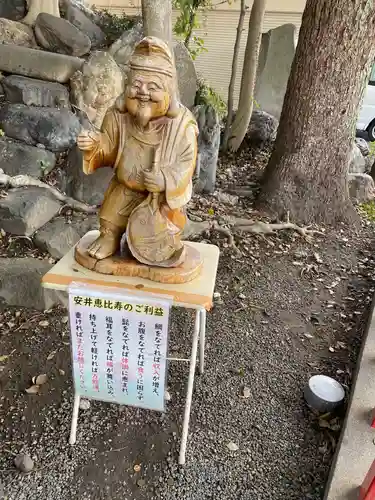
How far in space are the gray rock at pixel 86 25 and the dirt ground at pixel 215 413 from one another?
13.1 feet

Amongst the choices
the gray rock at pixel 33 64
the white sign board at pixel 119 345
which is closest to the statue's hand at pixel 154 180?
the white sign board at pixel 119 345

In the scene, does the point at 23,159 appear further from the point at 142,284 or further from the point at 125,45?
the point at 142,284

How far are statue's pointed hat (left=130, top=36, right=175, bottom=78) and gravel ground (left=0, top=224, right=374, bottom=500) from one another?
1861 millimetres

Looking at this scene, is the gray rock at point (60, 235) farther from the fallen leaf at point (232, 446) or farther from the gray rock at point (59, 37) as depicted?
the gray rock at point (59, 37)

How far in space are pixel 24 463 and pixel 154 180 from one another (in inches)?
61.3

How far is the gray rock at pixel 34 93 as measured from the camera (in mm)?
4660

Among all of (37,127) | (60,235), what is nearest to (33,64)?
(37,127)

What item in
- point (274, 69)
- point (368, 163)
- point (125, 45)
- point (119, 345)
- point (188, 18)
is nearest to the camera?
point (119, 345)

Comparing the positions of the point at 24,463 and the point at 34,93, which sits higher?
the point at 34,93

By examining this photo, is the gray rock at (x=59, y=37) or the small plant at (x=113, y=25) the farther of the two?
the small plant at (x=113, y=25)

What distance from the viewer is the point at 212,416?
99.7 inches

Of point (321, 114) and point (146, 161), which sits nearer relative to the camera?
point (146, 161)

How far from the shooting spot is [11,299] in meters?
3.19

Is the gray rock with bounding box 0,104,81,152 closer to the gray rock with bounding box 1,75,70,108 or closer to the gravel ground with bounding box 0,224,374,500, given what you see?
the gray rock with bounding box 1,75,70,108
